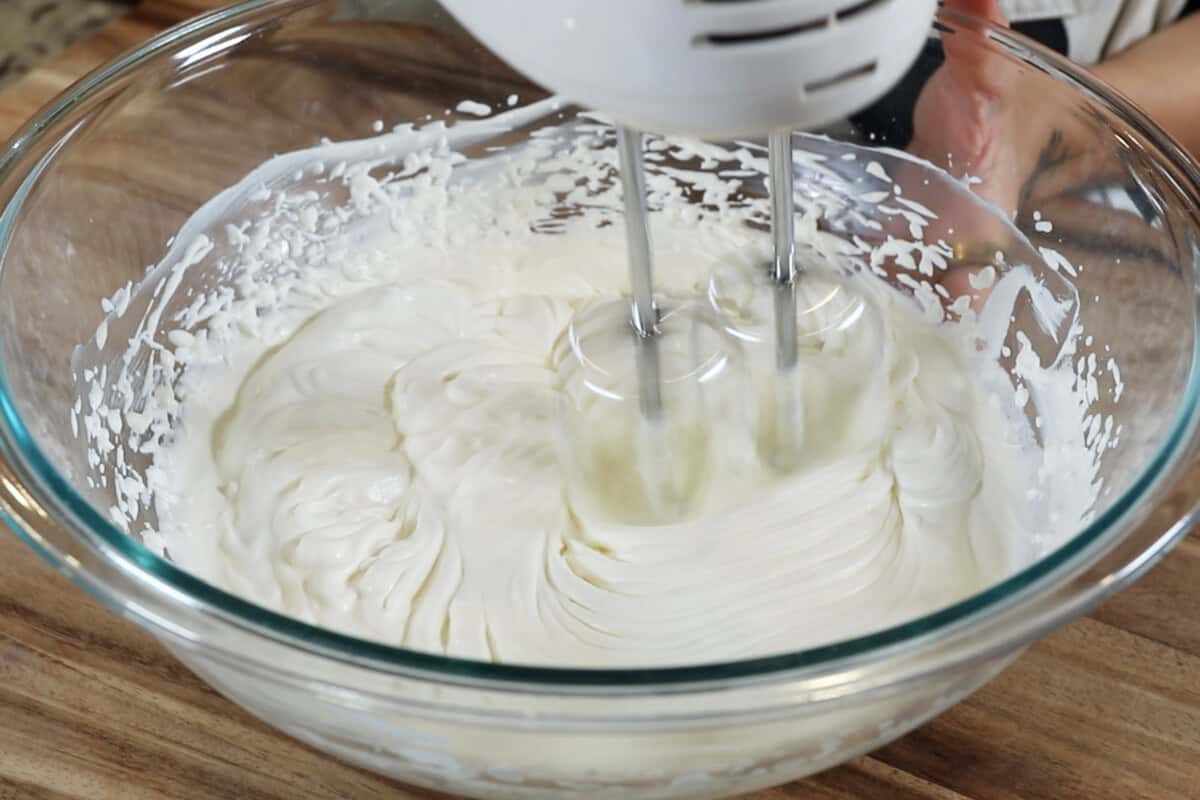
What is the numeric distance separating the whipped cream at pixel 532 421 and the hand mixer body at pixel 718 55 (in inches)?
12.3

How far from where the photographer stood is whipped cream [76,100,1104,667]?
2.27 ft

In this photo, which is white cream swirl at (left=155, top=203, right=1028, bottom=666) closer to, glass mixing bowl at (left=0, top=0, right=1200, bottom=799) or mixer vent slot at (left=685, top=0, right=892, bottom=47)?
glass mixing bowl at (left=0, top=0, right=1200, bottom=799)

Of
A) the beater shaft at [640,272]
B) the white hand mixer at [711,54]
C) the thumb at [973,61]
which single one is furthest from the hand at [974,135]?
the white hand mixer at [711,54]

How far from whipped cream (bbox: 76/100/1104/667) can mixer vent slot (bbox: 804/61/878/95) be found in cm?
32

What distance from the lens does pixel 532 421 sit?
0.81 meters

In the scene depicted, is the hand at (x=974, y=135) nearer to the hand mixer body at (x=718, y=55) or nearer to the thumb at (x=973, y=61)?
the thumb at (x=973, y=61)

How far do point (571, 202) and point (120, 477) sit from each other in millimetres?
385

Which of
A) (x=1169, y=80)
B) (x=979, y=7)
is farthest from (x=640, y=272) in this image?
(x=1169, y=80)

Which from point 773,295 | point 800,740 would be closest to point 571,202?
point 773,295

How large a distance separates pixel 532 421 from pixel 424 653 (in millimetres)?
345

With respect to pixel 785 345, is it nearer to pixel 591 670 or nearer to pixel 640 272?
pixel 640 272

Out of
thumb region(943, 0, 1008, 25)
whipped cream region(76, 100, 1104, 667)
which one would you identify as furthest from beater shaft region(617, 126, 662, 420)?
thumb region(943, 0, 1008, 25)

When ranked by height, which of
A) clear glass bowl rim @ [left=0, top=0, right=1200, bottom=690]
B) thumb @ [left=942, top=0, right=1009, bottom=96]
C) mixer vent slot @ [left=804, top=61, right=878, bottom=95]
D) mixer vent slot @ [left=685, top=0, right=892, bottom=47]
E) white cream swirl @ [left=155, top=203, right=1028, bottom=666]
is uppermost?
mixer vent slot @ [left=685, top=0, right=892, bottom=47]

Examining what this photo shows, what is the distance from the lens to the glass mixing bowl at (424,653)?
478 mm
